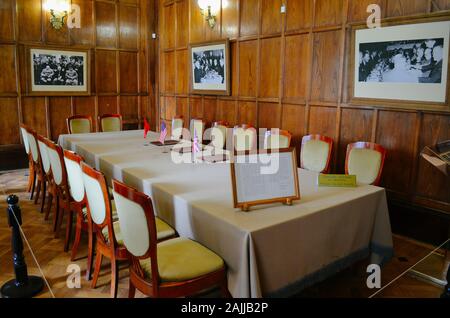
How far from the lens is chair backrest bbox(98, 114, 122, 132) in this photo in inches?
245

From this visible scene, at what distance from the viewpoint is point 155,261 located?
78.5 inches

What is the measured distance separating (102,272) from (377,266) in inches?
85.2

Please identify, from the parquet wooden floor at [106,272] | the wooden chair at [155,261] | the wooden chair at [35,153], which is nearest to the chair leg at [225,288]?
the wooden chair at [155,261]

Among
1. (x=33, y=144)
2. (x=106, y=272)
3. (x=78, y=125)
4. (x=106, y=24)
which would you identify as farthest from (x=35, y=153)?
(x=106, y=24)

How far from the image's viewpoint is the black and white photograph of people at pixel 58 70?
6.77m

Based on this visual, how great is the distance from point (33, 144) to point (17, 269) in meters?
2.01

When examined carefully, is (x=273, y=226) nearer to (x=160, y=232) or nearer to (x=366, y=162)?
(x=160, y=232)

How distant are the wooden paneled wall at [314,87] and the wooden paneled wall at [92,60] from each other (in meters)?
1.42

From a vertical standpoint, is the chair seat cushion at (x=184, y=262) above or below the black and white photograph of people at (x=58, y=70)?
below

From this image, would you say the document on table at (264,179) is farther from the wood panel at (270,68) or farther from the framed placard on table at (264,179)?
the wood panel at (270,68)

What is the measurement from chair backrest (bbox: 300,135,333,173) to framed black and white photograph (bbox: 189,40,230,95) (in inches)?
94.7

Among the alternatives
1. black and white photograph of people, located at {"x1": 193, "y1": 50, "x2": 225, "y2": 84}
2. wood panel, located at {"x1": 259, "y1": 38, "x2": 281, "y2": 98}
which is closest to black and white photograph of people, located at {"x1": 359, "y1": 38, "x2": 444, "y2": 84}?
wood panel, located at {"x1": 259, "y1": 38, "x2": 281, "y2": 98}

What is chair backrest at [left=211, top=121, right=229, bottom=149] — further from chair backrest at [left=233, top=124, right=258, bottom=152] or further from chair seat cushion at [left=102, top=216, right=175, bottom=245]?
chair seat cushion at [left=102, top=216, right=175, bottom=245]
